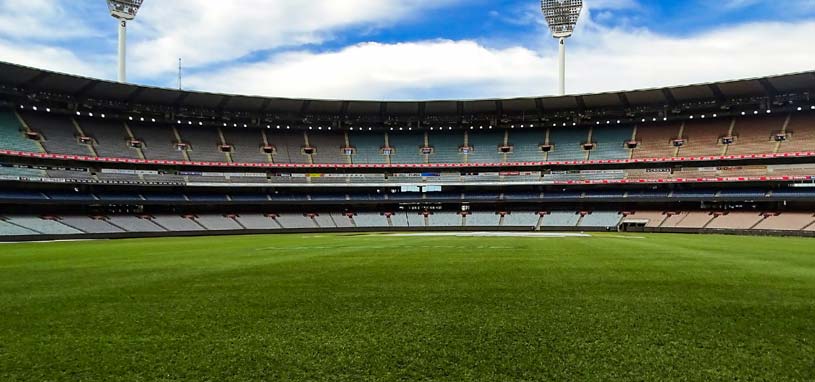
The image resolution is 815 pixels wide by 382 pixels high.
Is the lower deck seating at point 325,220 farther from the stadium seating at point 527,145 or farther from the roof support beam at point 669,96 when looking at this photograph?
the roof support beam at point 669,96

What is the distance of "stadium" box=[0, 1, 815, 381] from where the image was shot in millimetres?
5059

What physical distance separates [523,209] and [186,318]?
2228 inches

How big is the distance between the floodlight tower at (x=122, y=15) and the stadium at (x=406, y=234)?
13.6 ft

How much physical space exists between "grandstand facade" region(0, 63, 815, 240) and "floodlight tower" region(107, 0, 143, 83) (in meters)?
3.73

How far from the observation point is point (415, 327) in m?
6.08

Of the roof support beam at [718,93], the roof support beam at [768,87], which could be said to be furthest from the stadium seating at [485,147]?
the roof support beam at [768,87]

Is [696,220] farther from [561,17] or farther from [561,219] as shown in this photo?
[561,17]

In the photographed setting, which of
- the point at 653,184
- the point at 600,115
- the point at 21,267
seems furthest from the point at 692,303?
the point at 600,115

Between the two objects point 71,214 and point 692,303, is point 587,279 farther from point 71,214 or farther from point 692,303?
point 71,214

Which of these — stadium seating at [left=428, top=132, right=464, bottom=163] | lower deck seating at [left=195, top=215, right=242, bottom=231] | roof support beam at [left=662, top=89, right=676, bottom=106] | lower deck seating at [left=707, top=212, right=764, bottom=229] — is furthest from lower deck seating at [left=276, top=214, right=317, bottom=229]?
lower deck seating at [left=707, top=212, right=764, bottom=229]

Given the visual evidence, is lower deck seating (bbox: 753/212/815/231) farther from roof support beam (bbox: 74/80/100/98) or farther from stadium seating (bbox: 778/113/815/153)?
roof support beam (bbox: 74/80/100/98)

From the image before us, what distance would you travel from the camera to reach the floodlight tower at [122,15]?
52.6 meters

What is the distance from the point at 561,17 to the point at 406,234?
33540mm

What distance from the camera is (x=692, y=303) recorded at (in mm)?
7574
